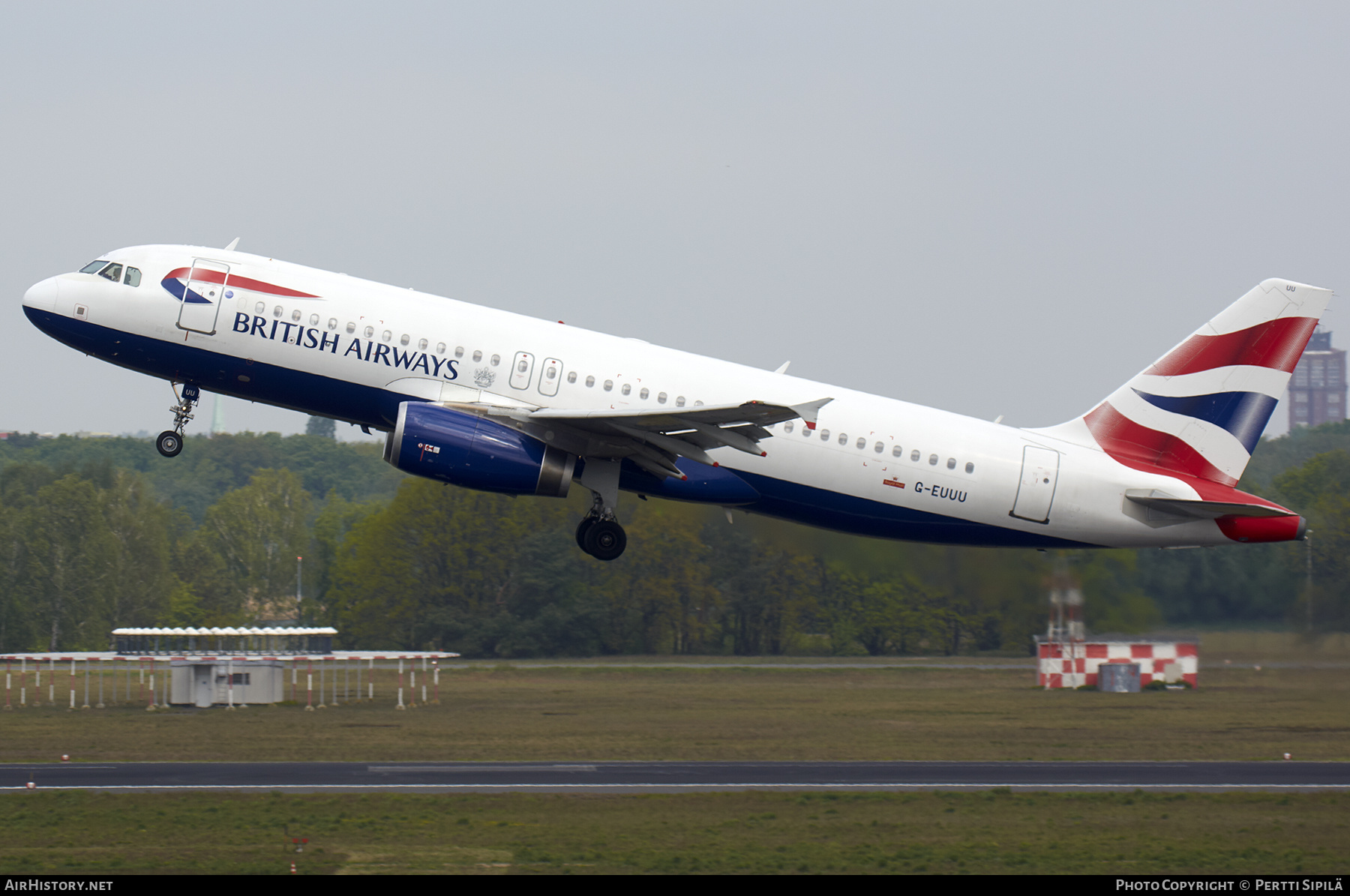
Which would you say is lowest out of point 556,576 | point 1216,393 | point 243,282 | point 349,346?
point 556,576

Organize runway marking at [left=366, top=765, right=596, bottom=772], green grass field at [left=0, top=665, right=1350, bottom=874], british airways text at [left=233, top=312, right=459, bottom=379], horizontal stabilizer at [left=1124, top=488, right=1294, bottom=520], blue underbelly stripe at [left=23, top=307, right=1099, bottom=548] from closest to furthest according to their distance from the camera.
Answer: green grass field at [left=0, top=665, right=1350, bottom=874] → british airways text at [left=233, top=312, right=459, bottom=379] → blue underbelly stripe at [left=23, top=307, right=1099, bottom=548] → horizontal stabilizer at [left=1124, top=488, right=1294, bottom=520] → runway marking at [left=366, top=765, right=596, bottom=772]

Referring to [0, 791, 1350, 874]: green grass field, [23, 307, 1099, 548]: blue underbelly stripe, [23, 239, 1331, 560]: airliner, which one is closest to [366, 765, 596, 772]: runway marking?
[0, 791, 1350, 874]: green grass field

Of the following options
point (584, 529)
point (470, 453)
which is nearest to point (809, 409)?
point (584, 529)

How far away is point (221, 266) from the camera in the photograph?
29.7 meters

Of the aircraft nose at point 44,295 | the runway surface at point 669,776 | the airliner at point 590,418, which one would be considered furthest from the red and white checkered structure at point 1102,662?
the aircraft nose at point 44,295

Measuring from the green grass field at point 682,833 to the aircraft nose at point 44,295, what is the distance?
428 inches

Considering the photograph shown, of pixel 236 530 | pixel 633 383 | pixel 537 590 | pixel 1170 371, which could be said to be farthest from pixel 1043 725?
pixel 236 530

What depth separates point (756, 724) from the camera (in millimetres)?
48281

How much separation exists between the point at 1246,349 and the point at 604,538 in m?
16.2

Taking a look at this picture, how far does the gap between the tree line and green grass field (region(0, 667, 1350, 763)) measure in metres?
3.12

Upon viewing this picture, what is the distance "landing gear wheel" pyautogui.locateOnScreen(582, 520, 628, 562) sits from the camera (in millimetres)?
30422

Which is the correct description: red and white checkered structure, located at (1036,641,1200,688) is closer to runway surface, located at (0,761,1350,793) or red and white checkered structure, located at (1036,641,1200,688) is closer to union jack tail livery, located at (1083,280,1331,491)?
runway surface, located at (0,761,1350,793)

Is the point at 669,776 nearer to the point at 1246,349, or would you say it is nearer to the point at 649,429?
the point at 649,429

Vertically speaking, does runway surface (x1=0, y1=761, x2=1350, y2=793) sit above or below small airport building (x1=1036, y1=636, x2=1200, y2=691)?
below
